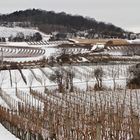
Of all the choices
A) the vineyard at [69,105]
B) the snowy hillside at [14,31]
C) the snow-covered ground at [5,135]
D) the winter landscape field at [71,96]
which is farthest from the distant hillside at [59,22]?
the snow-covered ground at [5,135]

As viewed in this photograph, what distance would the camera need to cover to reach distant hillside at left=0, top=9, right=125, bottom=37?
14700 centimetres

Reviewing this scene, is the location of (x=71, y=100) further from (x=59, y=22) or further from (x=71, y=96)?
(x=59, y=22)

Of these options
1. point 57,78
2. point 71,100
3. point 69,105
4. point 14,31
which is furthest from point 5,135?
point 14,31

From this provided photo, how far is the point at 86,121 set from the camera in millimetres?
22344

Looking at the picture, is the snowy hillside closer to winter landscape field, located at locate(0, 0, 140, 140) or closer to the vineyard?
winter landscape field, located at locate(0, 0, 140, 140)

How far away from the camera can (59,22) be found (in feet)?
518

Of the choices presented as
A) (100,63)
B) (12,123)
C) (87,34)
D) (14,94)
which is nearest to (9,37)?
(87,34)

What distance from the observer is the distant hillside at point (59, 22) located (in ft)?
482

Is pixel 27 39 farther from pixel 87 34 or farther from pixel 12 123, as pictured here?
pixel 12 123

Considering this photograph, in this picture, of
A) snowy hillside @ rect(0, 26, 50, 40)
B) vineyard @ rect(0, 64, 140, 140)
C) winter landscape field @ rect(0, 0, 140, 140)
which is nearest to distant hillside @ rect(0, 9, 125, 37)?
snowy hillside @ rect(0, 26, 50, 40)

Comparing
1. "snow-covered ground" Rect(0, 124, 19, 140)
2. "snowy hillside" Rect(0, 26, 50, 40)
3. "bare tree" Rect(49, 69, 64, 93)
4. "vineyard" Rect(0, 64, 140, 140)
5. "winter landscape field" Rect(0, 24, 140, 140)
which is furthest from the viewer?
"snowy hillside" Rect(0, 26, 50, 40)

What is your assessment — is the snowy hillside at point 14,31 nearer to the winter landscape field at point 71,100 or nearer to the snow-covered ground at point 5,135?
the winter landscape field at point 71,100

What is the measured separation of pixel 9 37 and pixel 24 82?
276 ft

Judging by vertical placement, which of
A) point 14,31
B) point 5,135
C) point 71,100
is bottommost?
point 5,135
